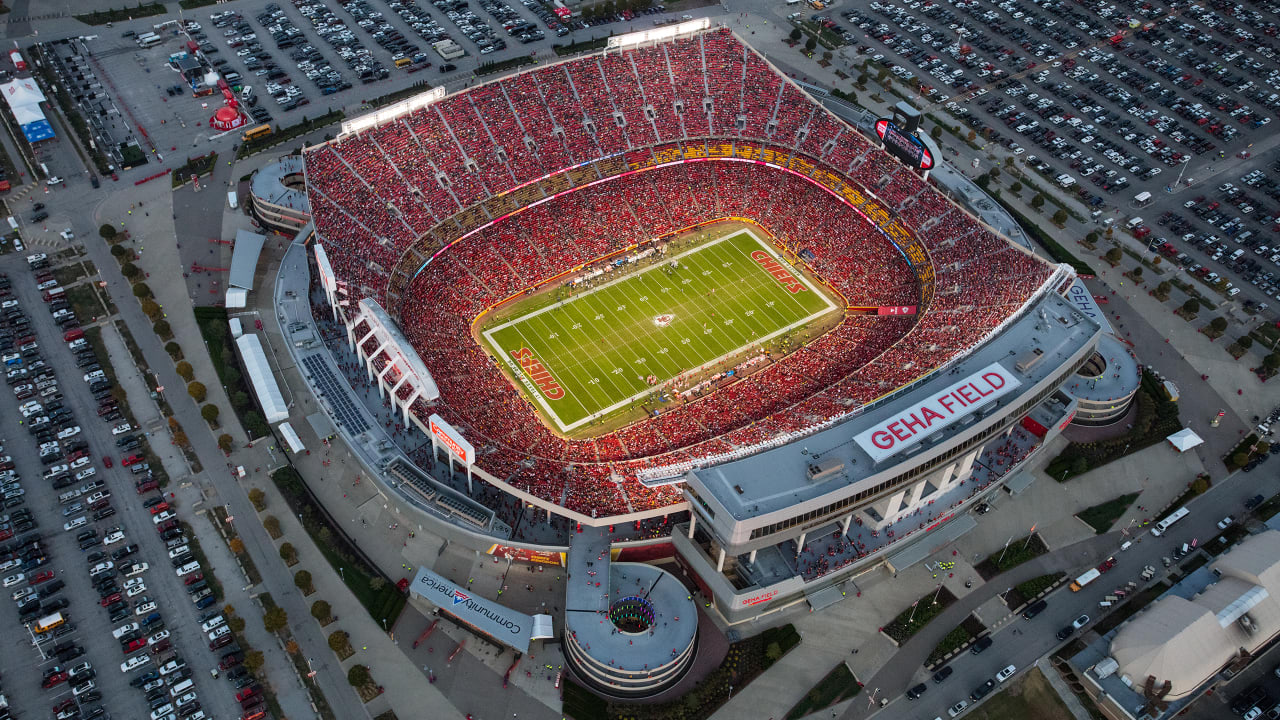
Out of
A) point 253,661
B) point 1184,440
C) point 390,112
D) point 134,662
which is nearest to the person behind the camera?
point 253,661

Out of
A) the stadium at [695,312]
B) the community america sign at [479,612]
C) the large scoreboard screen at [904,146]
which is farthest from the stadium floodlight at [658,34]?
the community america sign at [479,612]

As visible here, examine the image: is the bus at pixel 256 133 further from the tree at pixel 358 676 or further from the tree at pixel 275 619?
the tree at pixel 358 676

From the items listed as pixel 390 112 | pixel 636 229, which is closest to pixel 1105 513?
pixel 636 229

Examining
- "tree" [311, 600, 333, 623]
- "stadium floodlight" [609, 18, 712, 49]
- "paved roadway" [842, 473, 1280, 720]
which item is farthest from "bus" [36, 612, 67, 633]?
"stadium floodlight" [609, 18, 712, 49]

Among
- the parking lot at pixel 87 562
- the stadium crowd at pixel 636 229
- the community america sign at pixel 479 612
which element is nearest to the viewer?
the parking lot at pixel 87 562

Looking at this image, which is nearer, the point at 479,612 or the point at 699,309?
the point at 479,612

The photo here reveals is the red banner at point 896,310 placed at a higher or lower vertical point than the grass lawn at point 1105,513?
higher

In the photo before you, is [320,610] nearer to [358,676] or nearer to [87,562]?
[358,676]
